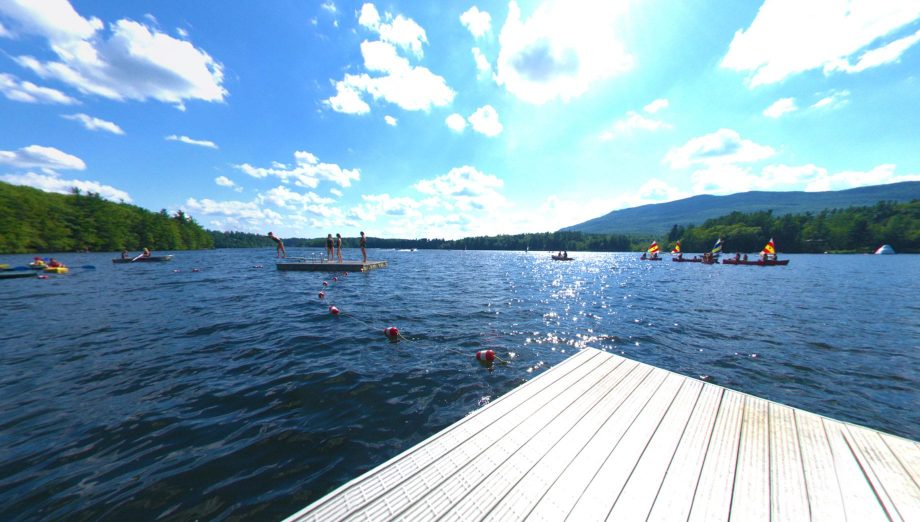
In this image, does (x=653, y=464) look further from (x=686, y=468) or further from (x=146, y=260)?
(x=146, y=260)

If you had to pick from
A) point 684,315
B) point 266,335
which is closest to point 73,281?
point 266,335

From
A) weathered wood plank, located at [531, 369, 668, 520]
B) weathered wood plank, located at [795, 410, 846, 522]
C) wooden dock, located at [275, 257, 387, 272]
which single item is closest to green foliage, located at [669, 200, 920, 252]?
wooden dock, located at [275, 257, 387, 272]

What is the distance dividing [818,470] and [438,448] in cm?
458

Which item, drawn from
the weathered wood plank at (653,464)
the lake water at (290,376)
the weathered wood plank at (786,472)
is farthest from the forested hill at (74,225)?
the weathered wood plank at (786,472)

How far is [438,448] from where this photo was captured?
3.75m

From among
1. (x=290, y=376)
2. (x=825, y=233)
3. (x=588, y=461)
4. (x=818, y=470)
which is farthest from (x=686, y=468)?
(x=825, y=233)

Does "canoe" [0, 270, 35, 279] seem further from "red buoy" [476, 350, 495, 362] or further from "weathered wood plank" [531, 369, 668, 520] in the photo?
"weathered wood plank" [531, 369, 668, 520]

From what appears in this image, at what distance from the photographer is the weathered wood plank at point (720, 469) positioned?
2836 mm

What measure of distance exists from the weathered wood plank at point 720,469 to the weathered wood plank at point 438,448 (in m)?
2.11

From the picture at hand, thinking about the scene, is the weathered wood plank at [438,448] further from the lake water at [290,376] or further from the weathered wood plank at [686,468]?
the weathered wood plank at [686,468]

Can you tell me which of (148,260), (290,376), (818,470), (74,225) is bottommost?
(290,376)

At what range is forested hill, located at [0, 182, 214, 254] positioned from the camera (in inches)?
2191

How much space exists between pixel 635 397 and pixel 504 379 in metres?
3.13

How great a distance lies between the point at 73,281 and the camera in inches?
876
